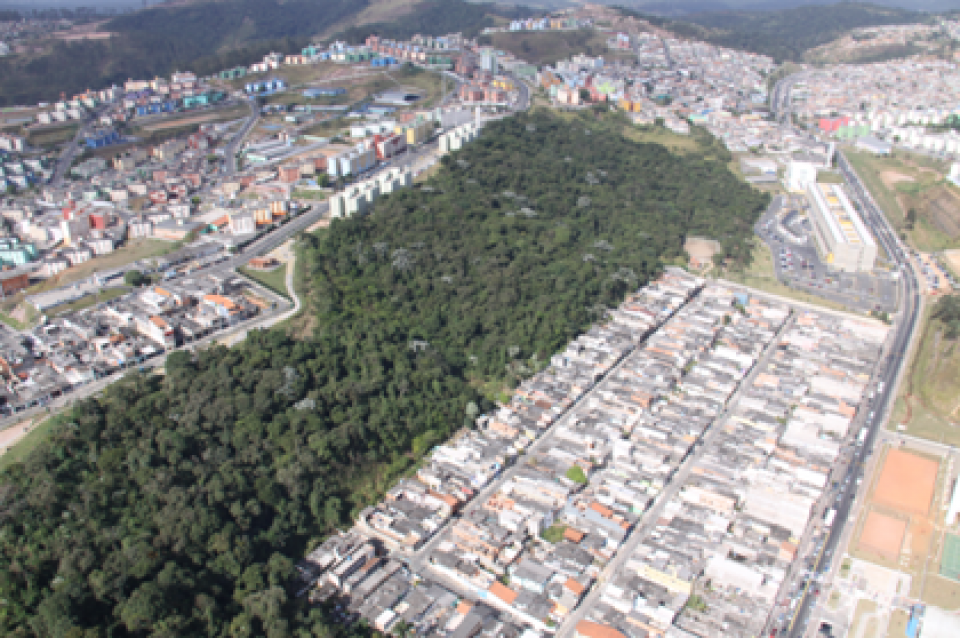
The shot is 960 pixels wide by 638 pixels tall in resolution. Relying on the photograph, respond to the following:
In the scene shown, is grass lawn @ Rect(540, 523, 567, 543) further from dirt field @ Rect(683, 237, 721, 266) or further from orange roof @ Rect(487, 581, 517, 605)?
dirt field @ Rect(683, 237, 721, 266)

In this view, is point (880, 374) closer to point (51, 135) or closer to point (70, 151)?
point (70, 151)

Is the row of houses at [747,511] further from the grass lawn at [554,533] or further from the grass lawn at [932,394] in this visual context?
the grass lawn at [554,533]

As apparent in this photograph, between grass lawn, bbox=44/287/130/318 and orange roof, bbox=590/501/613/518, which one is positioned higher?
grass lawn, bbox=44/287/130/318

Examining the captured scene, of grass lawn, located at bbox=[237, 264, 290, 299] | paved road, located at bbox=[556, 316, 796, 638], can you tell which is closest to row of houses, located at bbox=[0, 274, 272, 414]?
grass lawn, located at bbox=[237, 264, 290, 299]

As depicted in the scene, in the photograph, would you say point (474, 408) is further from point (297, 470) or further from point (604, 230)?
point (604, 230)

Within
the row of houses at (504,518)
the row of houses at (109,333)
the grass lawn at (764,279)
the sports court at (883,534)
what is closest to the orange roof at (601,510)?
the row of houses at (504,518)
